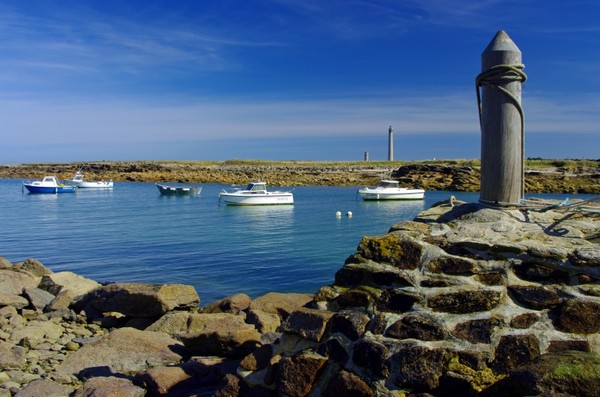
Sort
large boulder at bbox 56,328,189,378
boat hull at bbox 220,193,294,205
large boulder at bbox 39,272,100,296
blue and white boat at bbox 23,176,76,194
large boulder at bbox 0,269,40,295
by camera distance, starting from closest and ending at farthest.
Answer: large boulder at bbox 56,328,189,378
large boulder at bbox 0,269,40,295
large boulder at bbox 39,272,100,296
boat hull at bbox 220,193,294,205
blue and white boat at bbox 23,176,76,194

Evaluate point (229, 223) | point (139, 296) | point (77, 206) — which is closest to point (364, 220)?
point (229, 223)

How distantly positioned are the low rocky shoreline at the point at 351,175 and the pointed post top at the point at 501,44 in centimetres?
7967

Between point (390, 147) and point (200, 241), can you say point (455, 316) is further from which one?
point (390, 147)

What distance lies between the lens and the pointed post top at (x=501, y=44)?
553 centimetres

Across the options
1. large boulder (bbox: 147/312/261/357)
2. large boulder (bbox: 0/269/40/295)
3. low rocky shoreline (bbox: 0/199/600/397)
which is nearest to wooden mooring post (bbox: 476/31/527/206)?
low rocky shoreline (bbox: 0/199/600/397)

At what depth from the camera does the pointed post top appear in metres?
5.53

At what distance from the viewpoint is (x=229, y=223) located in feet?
139

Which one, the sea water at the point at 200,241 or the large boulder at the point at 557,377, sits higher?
the large boulder at the point at 557,377

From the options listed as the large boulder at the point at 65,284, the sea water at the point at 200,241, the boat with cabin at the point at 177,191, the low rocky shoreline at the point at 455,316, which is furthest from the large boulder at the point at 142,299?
the boat with cabin at the point at 177,191

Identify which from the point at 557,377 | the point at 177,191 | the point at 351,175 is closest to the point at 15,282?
the point at 557,377

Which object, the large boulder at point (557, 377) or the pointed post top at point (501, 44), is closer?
the large boulder at point (557, 377)

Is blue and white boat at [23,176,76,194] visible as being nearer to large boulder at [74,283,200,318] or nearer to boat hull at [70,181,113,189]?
boat hull at [70,181,113,189]

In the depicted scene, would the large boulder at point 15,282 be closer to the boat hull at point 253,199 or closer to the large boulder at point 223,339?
the large boulder at point 223,339

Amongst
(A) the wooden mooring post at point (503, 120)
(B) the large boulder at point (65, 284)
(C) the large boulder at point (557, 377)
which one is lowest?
(B) the large boulder at point (65, 284)
